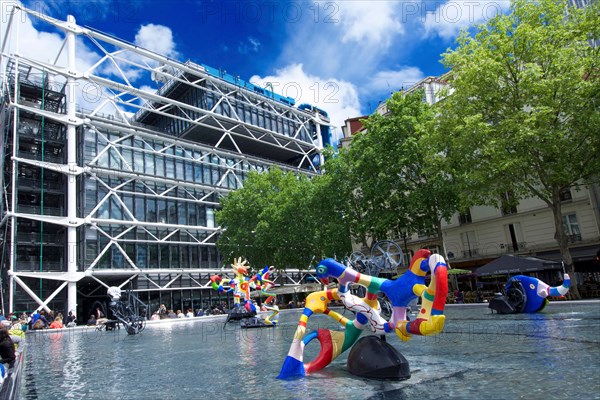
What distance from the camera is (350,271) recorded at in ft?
24.3

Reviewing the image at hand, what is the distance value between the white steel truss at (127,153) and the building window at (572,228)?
33685mm

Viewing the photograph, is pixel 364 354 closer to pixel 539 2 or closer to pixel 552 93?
pixel 552 93

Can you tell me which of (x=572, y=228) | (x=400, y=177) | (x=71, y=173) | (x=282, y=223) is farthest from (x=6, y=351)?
(x=71, y=173)

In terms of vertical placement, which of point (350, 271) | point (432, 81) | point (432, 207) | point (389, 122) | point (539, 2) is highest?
point (432, 81)

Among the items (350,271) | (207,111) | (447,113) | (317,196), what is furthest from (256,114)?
(350,271)

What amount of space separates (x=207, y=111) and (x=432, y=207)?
106ft

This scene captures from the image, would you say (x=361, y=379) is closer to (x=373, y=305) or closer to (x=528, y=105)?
(x=373, y=305)

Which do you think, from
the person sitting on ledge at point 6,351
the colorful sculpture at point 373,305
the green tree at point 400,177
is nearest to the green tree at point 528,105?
the green tree at point 400,177

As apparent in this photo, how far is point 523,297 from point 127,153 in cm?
4160

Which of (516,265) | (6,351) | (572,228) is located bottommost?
(6,351)

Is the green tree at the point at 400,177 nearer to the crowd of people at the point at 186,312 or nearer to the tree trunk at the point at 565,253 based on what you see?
the tree trunk at the point at 565,253

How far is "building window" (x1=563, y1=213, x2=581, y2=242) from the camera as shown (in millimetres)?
32938

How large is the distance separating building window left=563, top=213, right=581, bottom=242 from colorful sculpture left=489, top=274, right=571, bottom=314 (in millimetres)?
18193

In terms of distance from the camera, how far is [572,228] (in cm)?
3359
